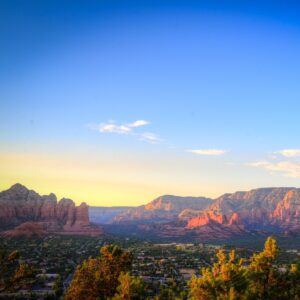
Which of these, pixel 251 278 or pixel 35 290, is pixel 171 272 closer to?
pixel 35 290

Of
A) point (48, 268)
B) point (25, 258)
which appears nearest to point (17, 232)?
point (25, 258)

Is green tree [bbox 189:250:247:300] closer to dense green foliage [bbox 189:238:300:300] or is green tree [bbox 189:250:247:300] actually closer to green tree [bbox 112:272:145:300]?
dense green foliage [bbox 189:238:300:300]

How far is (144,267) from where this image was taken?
4168 inches

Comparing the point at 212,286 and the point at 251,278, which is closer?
the point at 212,286

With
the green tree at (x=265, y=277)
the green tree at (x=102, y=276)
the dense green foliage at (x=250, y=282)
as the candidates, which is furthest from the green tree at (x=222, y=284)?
the green tree at (x=102, y=276)

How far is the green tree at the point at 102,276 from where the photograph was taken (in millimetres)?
34281

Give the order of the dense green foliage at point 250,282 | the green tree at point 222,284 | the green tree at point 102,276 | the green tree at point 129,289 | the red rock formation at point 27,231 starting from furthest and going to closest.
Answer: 1. the red rock formation at point 27,231
2. the green tree at point 102,276
3. the dense green foliage at point 250,282
4. the green tree at point 222,284
5. the green tree at point 129,289

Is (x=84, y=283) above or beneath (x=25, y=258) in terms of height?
above

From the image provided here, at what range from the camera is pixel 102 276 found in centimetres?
3534

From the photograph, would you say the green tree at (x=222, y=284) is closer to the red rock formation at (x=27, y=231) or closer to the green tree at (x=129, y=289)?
the green tree at (x=129, y=289)

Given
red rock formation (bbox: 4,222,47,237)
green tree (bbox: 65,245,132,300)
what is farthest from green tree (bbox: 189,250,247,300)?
red rock formation (bbox: 4,222,47,237)

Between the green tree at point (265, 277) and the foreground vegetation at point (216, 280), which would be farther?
the green tree at point (265, 277)

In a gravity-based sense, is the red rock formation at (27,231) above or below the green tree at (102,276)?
below

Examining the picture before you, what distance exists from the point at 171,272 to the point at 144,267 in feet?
28.6
